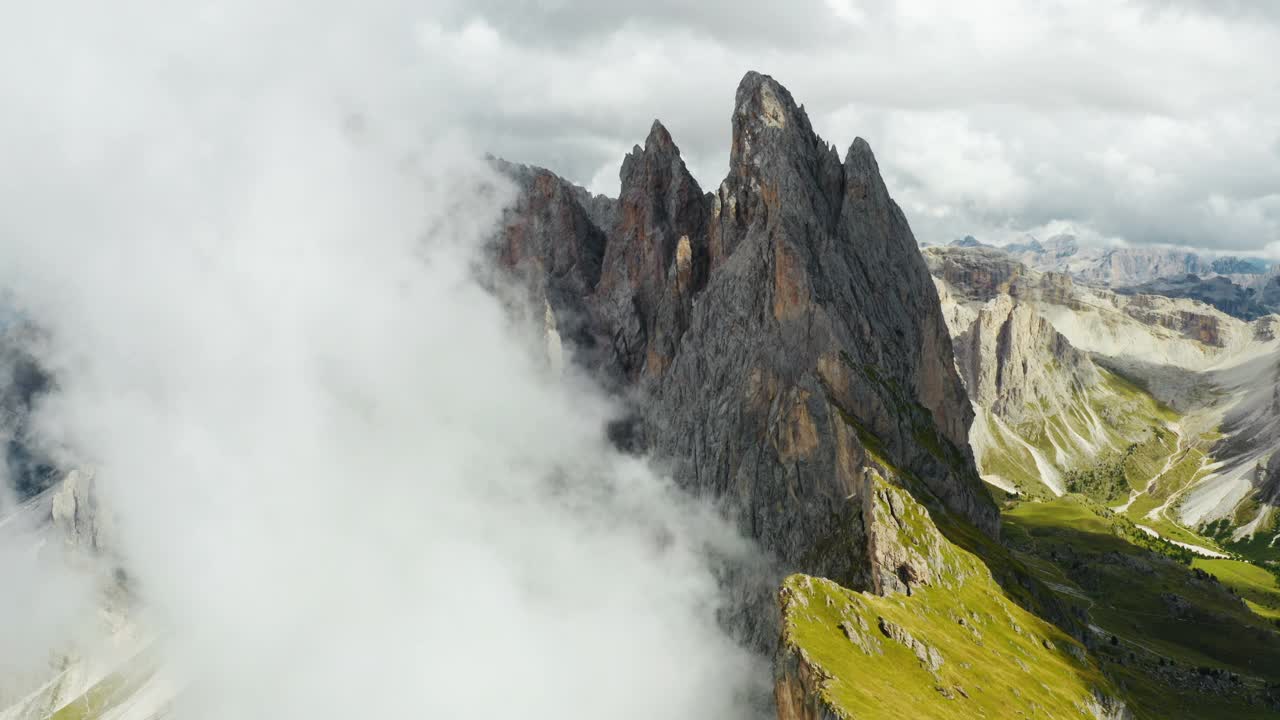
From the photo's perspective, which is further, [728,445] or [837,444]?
[728,445]

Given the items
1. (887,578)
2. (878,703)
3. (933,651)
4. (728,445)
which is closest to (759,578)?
(728,445)

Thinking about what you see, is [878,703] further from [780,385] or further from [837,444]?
[780,385]

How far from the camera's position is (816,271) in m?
194

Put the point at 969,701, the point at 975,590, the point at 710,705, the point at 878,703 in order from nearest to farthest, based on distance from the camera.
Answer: the point at 878,703
the point at 969,701
the point at 975,590
the point at 710,705

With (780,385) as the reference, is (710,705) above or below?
below

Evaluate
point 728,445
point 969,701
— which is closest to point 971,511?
point 728,445

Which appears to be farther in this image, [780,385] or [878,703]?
→ [780,385]

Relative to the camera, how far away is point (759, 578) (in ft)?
602

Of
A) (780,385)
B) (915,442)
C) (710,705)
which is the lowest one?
(710,705)

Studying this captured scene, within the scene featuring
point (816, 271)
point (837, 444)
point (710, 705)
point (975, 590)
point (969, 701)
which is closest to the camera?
point (969, 701)

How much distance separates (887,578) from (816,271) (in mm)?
80474

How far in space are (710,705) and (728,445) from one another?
59.7m

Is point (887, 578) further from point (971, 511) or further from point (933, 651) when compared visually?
point (971, 511)

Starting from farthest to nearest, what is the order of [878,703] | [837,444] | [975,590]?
[837,444]
[975,590]
[878,703]
